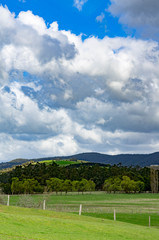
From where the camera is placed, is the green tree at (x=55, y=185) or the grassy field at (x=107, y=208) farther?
the green tree at (x=55, y=185)

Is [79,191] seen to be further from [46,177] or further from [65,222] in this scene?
[65,222]

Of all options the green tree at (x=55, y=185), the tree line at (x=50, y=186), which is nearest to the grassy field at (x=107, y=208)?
the tree line at (x=50, y=186)

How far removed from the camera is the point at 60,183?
17438cm

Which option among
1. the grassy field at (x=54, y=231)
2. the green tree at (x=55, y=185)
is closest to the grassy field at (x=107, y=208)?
the grassy field at (x=54, y=231)

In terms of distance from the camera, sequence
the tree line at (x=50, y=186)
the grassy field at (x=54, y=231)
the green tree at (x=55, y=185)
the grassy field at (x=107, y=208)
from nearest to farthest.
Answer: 1. the grassy field at (x=54, y=231)
2. the grassy field at (x=107, y=208)
3. the tree line at (x=50, y=186)
4. the green tree at (x=55, y=185)

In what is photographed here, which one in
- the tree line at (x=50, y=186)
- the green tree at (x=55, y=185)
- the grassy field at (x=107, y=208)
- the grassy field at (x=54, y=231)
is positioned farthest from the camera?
the green tree at (x=55, y=185)

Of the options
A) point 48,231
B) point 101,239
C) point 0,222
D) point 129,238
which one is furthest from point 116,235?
point 0,222

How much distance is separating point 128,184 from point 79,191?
92.6 ft

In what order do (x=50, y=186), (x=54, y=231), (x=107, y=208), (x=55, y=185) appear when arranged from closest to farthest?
(x=54, y=231) < (x=107, y=208) < (x=50, y=186) < (x=55, y=185)

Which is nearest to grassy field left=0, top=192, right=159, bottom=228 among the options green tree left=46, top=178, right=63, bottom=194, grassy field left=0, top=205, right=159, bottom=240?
grassy field left=0, top=205, right=159, bottom=240

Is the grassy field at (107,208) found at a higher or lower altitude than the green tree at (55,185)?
lower

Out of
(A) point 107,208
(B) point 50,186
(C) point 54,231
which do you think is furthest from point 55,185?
(C) point 54,231

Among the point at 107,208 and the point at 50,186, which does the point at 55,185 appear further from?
the point at 107,208

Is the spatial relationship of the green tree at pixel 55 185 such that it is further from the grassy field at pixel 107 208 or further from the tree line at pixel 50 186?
the grassy field at pixel 107 208
